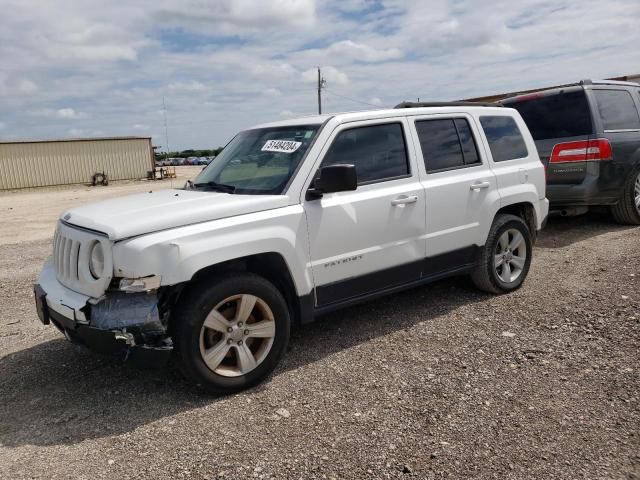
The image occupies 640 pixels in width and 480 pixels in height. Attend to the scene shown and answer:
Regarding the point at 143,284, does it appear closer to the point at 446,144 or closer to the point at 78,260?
the point at 78,260

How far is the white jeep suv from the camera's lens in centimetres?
331

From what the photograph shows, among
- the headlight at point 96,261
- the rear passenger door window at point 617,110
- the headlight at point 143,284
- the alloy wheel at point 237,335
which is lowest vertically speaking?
the alloy wheel at point 237,335

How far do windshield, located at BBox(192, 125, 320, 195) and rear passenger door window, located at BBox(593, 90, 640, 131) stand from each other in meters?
5.41

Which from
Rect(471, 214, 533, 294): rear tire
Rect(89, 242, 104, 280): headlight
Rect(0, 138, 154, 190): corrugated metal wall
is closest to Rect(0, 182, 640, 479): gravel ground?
Rect(471, 214, 533, 294): rear tire

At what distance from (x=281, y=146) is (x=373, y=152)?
2.47 ft

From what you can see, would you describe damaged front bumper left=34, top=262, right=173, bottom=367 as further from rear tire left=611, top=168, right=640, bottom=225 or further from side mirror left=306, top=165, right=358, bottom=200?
rear tire left=611, top=168, right=640, bottom=225

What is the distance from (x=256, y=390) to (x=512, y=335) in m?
2.17

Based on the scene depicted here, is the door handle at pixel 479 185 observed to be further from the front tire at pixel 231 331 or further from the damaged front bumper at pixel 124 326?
the damaged front bumper at pixel 124 326

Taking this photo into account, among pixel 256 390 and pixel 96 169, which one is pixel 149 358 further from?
pixel 96 169

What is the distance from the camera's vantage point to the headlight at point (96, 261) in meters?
3.38

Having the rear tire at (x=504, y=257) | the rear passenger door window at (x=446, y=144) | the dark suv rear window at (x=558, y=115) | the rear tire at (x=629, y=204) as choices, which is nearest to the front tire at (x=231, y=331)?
the rear passenger door window at (x=446, y=144)

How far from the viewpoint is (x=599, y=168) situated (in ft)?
24.5

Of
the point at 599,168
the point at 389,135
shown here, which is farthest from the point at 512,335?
the point at 599,168

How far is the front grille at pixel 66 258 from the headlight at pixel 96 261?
0.58ft
